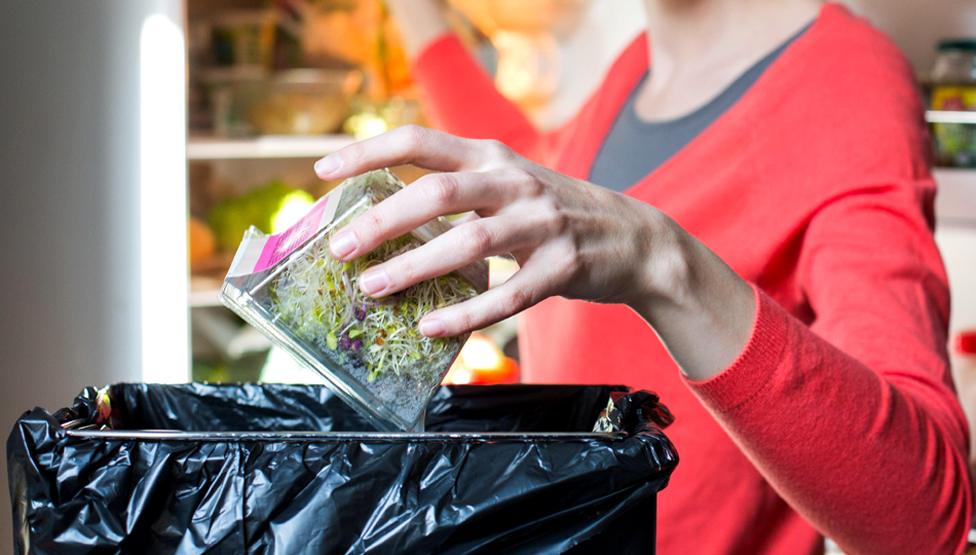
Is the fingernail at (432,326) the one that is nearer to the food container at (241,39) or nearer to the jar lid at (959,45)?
the jar lid at (959,45)

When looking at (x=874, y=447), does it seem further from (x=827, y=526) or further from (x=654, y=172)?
(x=654, y=172)

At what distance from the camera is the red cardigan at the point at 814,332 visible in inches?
25.5

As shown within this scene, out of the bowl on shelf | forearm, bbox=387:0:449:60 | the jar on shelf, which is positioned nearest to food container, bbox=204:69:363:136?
the bowl on shelf

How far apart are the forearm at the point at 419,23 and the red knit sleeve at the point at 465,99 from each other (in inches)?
0.5

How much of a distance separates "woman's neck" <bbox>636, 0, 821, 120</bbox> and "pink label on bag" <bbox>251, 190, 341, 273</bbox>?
606mm

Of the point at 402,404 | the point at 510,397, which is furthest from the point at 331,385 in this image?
the point at 510,397

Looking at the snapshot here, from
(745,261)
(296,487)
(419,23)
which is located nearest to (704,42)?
(745,261)

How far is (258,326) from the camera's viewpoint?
21.4 inches

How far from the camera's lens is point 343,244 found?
19.2 inches

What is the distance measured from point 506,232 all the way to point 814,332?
33 centimetres

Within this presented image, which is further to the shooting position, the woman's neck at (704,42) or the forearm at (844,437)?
the woman's neck at (704,42)

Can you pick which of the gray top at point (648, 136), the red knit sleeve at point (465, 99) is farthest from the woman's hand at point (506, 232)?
the red knit sleeve at point (465, 99)

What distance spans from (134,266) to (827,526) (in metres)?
0.54

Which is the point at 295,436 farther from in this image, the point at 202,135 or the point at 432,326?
the point at 202,135
